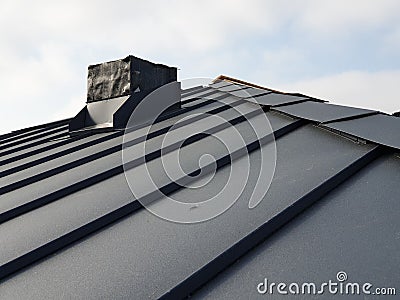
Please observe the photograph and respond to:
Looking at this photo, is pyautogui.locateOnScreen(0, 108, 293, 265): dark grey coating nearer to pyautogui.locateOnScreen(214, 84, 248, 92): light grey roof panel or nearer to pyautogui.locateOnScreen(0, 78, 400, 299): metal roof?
pyautogui.locateOnScreen(0, 78, 400, 299): metal roof

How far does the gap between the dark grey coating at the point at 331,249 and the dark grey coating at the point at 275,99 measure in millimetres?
1674

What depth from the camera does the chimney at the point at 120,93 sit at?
13.2ft

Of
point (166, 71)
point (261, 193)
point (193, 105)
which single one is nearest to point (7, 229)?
point (261, 193)

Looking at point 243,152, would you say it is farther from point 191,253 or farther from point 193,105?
point 193,105

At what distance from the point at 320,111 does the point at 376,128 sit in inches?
22.9

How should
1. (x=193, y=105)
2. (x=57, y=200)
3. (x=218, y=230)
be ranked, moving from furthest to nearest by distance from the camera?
(x=193, y=105), (x=57, y=200), (x=218, y=230)

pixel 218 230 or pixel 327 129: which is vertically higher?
pixel 327 129

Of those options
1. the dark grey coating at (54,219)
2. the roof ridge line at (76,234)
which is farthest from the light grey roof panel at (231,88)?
the roof ridge line at (76,234)

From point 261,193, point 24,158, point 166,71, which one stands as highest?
point 166,71

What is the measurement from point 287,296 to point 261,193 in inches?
27.7

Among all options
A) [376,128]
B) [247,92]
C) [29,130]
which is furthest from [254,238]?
[29,130]

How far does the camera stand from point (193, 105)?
4.25 metres

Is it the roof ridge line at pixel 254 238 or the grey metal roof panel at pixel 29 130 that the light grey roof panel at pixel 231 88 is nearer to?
the grey metal roof panel at pixel 29 130

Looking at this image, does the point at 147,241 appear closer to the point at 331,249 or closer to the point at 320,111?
the point at 331,249
